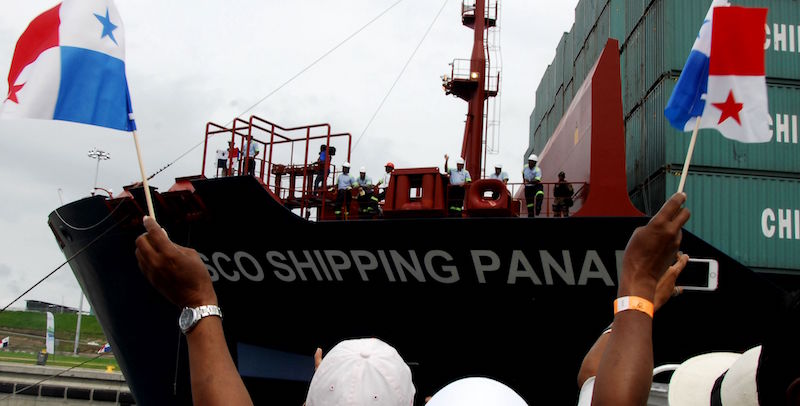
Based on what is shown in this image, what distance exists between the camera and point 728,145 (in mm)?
13406

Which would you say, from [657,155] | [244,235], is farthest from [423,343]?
[657,155]

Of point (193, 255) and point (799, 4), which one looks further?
point (799, 4)

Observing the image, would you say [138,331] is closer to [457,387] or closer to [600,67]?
[600,67]

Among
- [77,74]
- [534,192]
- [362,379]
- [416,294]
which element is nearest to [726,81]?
[362,379]

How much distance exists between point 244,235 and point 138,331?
3420 mm

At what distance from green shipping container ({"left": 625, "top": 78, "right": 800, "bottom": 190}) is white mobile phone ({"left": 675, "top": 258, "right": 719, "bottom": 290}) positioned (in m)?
3.57

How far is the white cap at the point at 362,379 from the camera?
2.12 meters

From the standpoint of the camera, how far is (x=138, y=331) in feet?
43.7

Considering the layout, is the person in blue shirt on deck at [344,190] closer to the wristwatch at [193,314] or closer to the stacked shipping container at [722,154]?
the stacked shipping container at [722,154]

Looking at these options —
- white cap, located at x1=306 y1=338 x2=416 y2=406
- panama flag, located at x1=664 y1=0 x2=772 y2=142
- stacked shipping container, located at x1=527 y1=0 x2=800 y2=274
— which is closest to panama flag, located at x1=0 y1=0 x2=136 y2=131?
white cap, located at x1=306 y1=338 x2=416 y2=406

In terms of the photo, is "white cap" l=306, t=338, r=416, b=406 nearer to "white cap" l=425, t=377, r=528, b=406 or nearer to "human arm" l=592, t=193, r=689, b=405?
"white cap" l=425, t=377, r=528, b=406

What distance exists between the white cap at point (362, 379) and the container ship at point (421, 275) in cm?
803

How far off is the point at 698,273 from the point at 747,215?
4103 mm

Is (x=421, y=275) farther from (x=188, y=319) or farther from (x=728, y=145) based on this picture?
(x=188, y=319)
